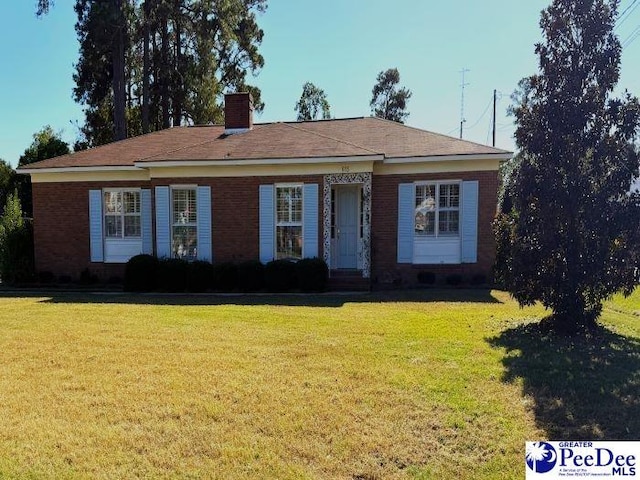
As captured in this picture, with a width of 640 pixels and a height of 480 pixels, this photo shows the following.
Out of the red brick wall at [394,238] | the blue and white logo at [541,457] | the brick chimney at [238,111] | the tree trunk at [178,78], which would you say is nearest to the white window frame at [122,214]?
the brick chimney at [238,111]

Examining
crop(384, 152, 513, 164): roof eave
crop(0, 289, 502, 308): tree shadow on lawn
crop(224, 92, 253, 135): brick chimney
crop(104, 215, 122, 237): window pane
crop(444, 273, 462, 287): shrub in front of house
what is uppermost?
crop(224, 92, 253, 135): brick chimney

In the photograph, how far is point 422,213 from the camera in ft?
44.5

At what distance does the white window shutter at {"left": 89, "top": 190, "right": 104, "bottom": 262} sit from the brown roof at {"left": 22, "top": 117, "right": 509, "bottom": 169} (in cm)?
107

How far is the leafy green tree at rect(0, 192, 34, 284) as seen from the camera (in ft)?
50.4

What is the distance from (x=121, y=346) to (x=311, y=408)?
354cm

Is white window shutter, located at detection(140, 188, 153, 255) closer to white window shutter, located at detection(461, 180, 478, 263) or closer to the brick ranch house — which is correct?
the brick ranch house

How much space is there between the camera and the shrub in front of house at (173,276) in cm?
1298

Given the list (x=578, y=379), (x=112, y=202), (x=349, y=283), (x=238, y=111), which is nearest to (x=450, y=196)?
(x=349, y=283)

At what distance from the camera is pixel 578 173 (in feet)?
22.7

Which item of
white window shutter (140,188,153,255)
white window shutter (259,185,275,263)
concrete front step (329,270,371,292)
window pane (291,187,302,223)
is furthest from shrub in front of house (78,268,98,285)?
concrete front step (329,270,371,292)

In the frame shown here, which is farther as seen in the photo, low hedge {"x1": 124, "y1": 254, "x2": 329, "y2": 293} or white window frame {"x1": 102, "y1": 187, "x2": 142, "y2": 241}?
white window frame {"x1": 102, "y1": 187, "x2": 142, "y2": 241}

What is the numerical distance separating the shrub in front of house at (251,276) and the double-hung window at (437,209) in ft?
15.7

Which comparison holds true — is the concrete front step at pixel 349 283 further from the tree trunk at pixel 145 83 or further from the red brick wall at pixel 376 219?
the tree trunk at pixel 145 83

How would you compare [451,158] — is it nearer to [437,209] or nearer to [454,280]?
[437,209]
